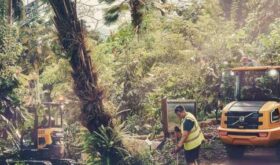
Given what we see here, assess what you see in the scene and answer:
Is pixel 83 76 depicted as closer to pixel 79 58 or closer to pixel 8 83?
pixel 79 58

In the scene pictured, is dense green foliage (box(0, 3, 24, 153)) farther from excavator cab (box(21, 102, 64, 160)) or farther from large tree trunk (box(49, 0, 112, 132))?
large tree trunk (box(49, 0, 112, 132))

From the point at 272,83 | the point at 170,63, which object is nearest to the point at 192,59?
the point at 170,63

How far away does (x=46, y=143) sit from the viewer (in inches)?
643

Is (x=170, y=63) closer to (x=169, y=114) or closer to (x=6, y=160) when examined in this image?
(x=169, y=114)

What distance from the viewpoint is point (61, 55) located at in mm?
11789

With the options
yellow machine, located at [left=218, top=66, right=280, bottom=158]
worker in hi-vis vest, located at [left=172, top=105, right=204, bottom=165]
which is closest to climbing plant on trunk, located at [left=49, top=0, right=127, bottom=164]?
worker in hi-vis vest, located at [left=172, top=105, right=204, bottom=165]

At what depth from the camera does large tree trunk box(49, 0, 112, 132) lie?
11.3 meters

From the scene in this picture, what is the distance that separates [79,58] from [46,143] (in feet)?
19.3

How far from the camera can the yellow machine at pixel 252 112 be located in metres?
11.5

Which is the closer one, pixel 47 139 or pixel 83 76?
pixel 83 76

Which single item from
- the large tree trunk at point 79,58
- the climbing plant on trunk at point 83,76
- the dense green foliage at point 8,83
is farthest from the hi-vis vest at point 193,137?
the dense green foliage at point 8,83

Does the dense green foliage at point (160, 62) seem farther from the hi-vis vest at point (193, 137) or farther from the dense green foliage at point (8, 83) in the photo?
the hi-vis vest at point (193, 137)

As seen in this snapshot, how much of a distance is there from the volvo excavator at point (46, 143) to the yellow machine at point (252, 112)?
6.32 metres

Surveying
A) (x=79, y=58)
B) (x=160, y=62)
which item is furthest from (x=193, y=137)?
(x=160, y=62)
